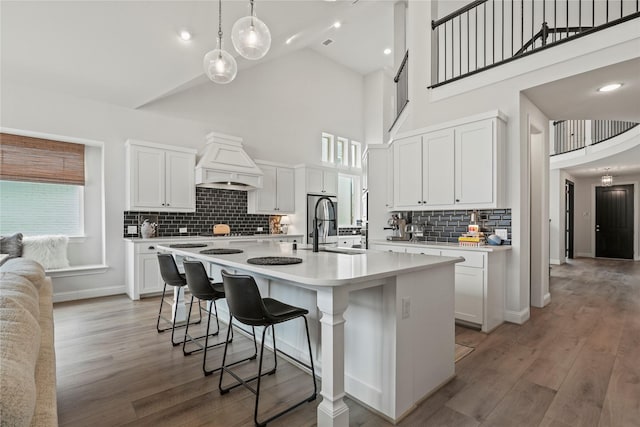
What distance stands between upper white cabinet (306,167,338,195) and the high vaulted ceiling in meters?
3.05

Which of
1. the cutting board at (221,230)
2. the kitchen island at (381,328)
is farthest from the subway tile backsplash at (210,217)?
the kitchen island at (381,328)

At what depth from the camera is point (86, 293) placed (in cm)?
463

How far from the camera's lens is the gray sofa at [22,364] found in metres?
0.59

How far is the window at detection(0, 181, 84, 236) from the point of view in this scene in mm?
4320

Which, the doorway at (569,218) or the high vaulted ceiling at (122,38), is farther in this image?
the doorway at (569,218)

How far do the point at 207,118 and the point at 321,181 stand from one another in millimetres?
2623

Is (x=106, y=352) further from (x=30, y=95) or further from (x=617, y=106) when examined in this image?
(x=617, y=106)

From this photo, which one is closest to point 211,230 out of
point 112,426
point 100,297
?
point 100,297

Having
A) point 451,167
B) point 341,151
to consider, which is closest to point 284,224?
point 341,151

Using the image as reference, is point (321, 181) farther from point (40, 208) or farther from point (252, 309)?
point (252, 309)

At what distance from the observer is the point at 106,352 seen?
279 centimetres

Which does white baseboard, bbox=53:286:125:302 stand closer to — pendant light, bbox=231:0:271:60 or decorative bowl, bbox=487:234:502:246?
pendant light, bbox=231:0:271:60

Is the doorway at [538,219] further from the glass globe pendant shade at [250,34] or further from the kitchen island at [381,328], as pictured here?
the glass globe pendant shade at [250,34]

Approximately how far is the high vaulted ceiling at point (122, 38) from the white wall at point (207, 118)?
357 millimetres
